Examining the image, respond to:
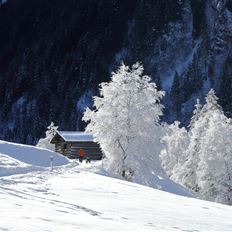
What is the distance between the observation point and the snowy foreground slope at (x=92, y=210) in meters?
14.3

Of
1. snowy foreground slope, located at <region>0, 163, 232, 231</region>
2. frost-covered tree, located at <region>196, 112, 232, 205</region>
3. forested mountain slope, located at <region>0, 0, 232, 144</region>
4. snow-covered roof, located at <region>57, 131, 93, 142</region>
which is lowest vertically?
snowy foreground slope, located at <region>0, 163, 232, 231</region>

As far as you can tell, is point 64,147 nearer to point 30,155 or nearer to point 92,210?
point 30,155

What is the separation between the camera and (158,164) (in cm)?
4572

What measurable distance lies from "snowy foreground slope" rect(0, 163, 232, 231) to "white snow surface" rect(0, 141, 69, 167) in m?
12.9

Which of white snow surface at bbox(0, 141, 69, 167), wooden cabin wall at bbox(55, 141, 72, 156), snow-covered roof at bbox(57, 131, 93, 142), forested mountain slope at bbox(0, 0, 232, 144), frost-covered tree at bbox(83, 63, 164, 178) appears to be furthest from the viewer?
forested mountain slope at bbox(0, 0, 232, 144)

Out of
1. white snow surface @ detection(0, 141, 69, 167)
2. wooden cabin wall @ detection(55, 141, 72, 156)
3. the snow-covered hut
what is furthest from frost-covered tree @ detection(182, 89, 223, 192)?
wooden cabin wall @ detection(55, 141, 72, 156)

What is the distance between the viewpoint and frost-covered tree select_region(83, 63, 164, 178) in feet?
141

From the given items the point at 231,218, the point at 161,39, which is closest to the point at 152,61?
the point at 161,39

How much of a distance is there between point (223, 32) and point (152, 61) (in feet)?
80.0

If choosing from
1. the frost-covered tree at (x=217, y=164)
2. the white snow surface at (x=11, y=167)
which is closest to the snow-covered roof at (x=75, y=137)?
the frost-covered tree at (x=217, y=164)

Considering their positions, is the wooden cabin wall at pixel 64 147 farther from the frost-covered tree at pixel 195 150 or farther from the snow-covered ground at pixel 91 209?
the snow-covered ground at pixel 91 209

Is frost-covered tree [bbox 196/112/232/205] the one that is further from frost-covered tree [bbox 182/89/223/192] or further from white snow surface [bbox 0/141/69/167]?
white snow surface [bbox 0/141/69/167]

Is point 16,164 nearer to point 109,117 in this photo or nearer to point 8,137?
point 109,117

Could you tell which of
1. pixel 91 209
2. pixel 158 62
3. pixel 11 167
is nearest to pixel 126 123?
pixel 11 167
